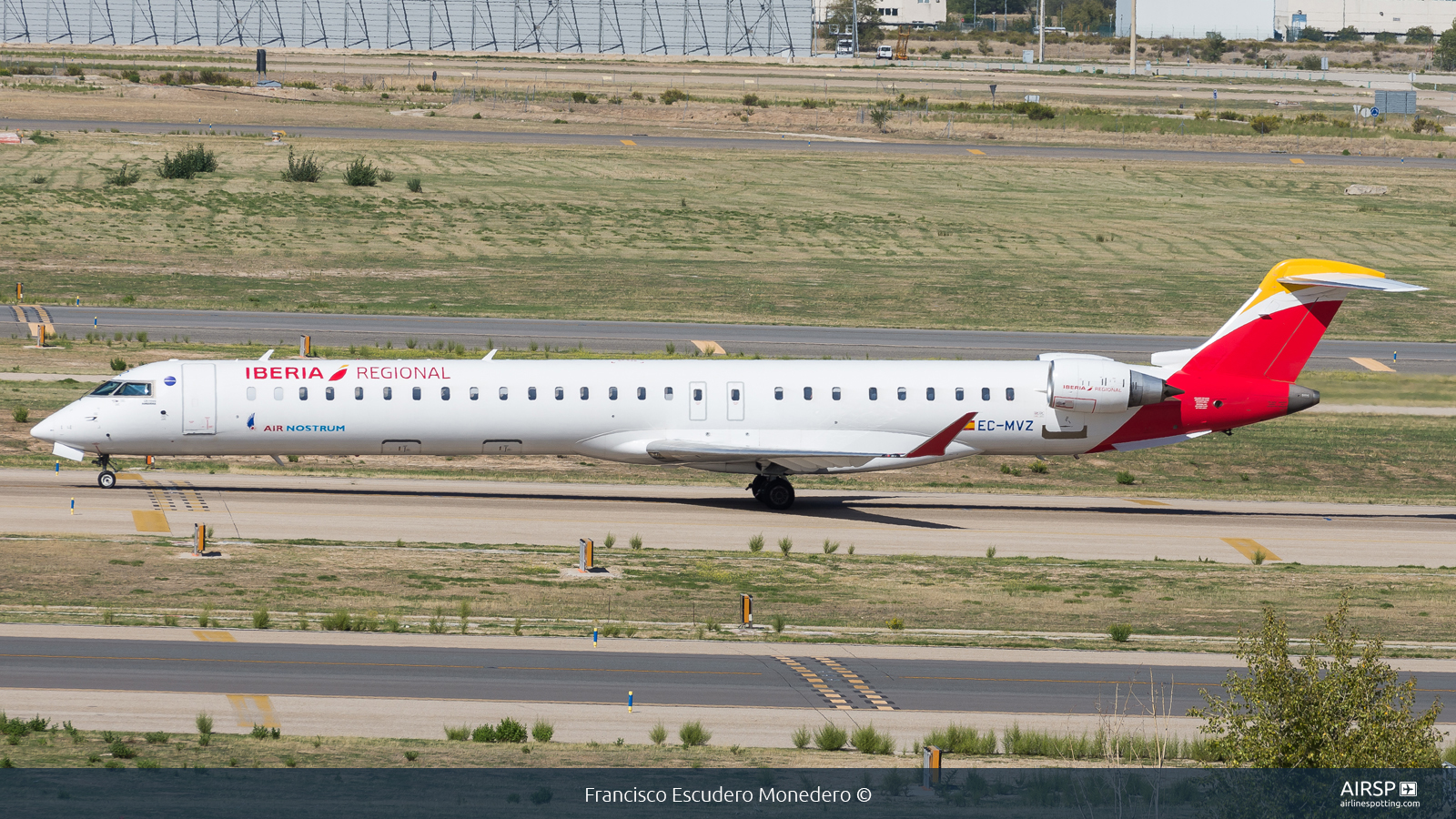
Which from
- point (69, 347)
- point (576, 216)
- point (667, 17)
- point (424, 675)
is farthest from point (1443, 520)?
point (667, 17)

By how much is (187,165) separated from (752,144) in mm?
36997

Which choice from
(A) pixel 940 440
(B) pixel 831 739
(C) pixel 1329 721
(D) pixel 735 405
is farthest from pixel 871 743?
(D) pixel 735 405

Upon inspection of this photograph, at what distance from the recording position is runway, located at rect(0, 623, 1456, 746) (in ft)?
69.7

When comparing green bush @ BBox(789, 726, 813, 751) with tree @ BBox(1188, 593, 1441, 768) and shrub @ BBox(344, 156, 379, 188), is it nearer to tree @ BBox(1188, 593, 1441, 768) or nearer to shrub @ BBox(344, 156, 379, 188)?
tree @ BBox(1188, 593, 1441, 768)

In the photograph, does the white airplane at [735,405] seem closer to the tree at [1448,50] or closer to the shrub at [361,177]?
the shrub at [361,177]

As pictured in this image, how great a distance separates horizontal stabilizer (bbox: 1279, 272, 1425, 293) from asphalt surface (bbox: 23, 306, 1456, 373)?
18.2 meters

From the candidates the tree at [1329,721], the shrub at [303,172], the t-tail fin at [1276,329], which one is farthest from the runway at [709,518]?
the shrub at [303,172]

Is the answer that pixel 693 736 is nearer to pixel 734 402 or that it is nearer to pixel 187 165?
pixel 734 402

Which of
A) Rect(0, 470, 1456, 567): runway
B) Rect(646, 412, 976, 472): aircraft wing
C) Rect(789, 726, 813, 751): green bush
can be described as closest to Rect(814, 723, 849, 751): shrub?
Rect(789, 726, 813, 751): green bush

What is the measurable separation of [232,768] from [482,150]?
8163cm

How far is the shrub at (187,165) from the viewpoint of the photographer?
276 feet

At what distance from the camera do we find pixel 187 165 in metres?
84.3

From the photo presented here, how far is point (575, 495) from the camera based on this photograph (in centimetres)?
3891

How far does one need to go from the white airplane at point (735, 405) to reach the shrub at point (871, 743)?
16.5 m
